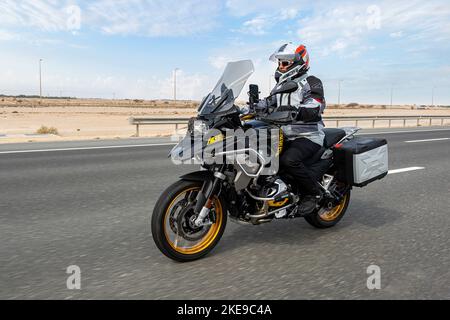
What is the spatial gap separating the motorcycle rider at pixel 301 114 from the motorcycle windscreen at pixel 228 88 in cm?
48

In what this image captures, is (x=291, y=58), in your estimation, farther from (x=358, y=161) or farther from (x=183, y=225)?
(x=183, y=225)

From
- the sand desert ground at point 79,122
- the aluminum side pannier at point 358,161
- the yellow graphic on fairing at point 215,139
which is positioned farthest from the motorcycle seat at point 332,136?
the sand desert ground at point 79,122

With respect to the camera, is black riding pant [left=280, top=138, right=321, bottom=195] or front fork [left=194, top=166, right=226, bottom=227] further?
black riding pant [left=280, top=138, right=321, bottom=195]

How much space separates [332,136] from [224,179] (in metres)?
1.71

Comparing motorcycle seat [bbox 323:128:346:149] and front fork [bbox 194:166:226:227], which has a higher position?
motorcycle seat [bbox 323:128:346:149]

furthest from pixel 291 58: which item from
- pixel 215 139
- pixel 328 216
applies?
pixel 328 216

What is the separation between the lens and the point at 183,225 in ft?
12.4

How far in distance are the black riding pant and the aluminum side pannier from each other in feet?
1.46

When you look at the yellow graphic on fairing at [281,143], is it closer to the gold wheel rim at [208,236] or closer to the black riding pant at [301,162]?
the black riding pant at [301,162]

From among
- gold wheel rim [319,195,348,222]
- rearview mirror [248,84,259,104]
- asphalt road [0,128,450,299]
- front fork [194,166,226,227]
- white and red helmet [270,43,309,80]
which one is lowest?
asphalt road [0,128,450,299]

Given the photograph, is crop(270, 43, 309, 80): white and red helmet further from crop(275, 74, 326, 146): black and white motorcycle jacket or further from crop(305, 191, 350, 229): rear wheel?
crop(305, 191, 350, 229): rear wheel

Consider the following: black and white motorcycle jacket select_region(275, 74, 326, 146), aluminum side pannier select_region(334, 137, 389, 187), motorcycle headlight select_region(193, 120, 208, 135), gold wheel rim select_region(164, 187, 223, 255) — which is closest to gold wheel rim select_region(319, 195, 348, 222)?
aluminum side pannier select_region(334, 137, 389, 187)

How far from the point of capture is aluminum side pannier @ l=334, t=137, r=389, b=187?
15.4 ft

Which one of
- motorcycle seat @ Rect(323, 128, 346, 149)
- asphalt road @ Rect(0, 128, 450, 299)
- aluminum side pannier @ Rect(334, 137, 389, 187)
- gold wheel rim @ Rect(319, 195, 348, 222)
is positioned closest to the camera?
asphalt road @ Rect(0, 128, 450, 299)
